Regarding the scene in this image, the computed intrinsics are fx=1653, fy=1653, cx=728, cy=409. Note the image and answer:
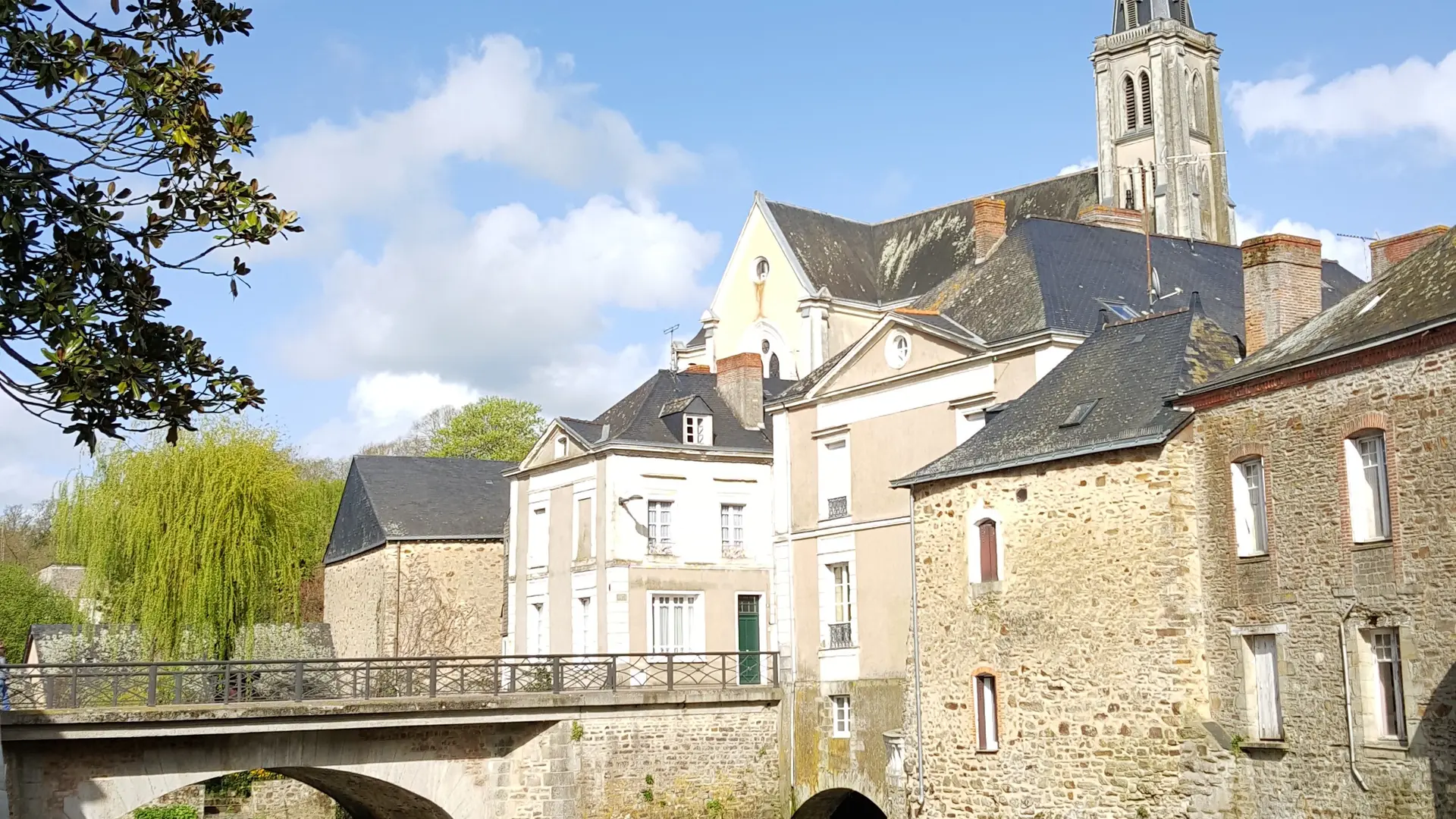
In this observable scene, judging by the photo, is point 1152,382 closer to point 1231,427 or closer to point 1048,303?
point 1231,427

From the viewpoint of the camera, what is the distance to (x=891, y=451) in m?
24.9

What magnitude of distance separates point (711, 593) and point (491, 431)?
25.8 m

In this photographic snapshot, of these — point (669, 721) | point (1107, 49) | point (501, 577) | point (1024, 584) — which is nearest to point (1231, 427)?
point (1024, 584)

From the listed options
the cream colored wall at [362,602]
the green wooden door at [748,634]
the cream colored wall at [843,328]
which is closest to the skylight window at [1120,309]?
the green wooden door at [748,634]

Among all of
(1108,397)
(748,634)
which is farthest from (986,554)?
(748,634)

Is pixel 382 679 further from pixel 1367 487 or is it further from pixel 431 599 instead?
pixel 1367 487

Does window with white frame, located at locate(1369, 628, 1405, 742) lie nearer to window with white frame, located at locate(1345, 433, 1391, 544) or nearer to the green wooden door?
window with white frame, located at locate(1345, 433, 1391, 544)

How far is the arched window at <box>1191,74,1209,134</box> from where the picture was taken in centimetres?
5375

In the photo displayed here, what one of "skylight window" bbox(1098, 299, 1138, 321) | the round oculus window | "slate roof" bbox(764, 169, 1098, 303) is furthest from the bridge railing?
"slate roof" bbox(764, 169, 1098, 303)

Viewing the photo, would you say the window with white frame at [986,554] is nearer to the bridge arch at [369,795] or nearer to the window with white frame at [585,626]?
the bridge arch at [369,795]

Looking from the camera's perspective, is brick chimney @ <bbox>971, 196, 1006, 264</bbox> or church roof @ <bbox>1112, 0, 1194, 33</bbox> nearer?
brick chimney @ <bbox>971, 196, 1006, 264</bbox>

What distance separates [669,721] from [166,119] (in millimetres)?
17930

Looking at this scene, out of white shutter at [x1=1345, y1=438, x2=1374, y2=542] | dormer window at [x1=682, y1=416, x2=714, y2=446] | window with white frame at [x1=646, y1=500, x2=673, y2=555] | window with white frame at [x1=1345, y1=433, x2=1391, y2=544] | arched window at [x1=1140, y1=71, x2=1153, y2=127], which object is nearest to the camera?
window with white frame at [x1=1345, y1=433, x2=1391, y2=544]

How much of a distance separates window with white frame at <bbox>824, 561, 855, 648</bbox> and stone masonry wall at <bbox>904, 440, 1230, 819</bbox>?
4.14m
